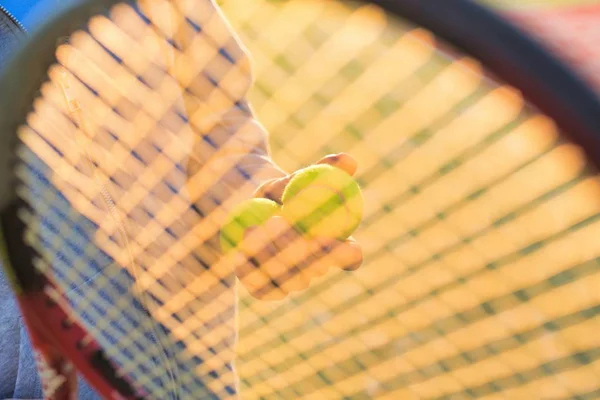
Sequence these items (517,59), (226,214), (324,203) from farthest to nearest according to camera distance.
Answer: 1. (226,214)
2. (324,203)
3. (517,59)

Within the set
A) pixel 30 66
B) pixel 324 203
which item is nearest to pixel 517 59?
pixel 324 203

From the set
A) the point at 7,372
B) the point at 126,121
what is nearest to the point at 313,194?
the point at 126,121

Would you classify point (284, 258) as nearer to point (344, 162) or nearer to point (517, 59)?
point (344, 162)

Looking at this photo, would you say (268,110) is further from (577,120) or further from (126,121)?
(577,120)

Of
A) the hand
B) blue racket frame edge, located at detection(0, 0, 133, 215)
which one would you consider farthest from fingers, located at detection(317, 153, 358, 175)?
blue racket frame edge, located at detection(0, 0, 133, 215)

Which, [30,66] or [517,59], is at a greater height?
[517,59]

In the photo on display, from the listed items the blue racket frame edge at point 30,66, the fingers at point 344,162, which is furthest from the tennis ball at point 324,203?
the blue racket frame edge at point 30,66

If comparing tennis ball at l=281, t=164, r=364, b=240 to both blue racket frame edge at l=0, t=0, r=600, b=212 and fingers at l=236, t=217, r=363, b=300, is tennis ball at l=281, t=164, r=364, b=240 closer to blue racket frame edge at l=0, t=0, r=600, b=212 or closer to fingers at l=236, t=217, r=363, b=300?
fingers at l=236, t=217, r=363, b=300
